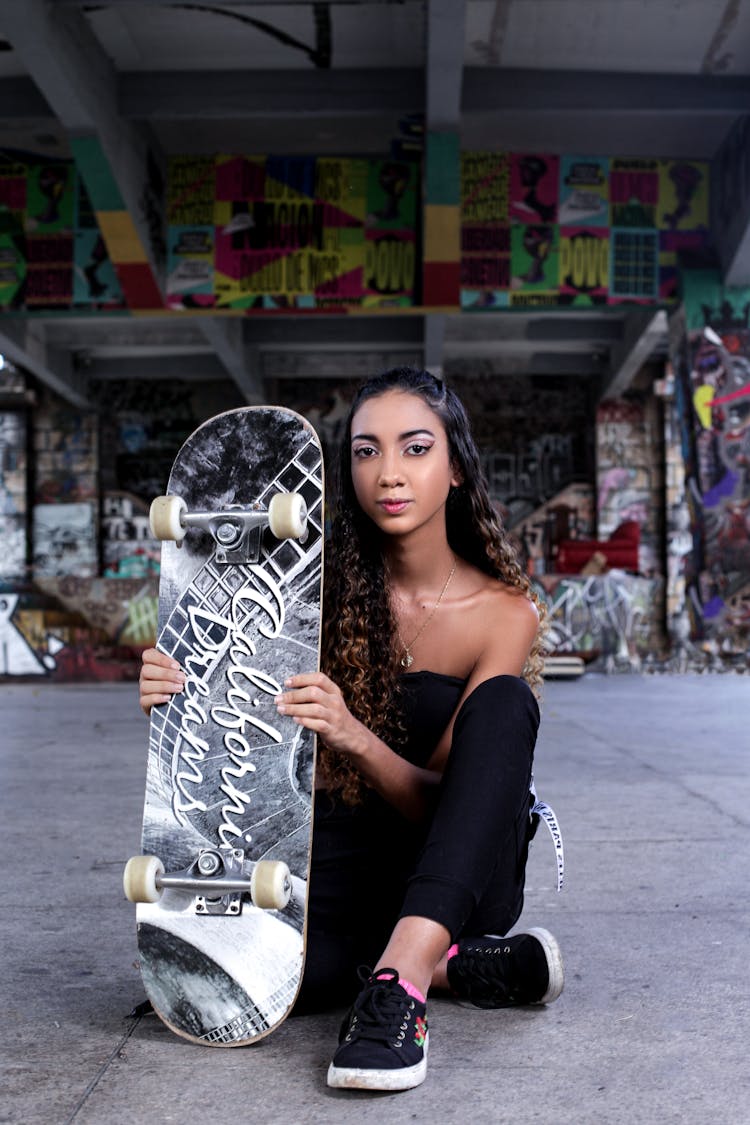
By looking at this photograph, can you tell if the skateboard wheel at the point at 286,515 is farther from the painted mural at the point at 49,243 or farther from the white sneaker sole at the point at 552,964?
the painted mural at the point at 49,243

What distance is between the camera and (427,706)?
172 cm

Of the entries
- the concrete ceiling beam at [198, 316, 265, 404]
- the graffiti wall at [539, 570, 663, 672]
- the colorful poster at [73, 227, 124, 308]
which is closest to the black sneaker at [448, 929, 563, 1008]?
the colorful poster at [73, 227, 124, 308]

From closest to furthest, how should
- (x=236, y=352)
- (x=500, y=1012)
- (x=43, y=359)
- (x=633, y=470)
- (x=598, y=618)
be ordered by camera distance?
1. (x=500, y=1012)
2. (x=598, y=618)
3. (x=236, y=352)
4. (x=43, y=359)
5. (x=633, y=470)

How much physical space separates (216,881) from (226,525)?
46 centimetres

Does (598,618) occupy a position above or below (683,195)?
below

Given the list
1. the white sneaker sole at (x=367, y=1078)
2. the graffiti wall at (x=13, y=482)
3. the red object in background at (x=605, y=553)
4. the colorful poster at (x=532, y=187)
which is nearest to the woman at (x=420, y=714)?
the white sneaker sole at (x=367, y=1078)

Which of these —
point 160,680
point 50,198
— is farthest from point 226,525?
point 50,198

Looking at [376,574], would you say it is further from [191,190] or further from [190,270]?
[191,190]

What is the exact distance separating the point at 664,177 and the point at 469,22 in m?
2.62

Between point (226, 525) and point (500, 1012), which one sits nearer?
point (226, 525)

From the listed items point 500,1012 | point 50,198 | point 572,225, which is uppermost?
point 50,198

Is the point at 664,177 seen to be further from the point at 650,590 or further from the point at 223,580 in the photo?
the point at 223,580

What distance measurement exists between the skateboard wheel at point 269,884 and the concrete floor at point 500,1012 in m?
0.21

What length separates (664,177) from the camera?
9.09 m
